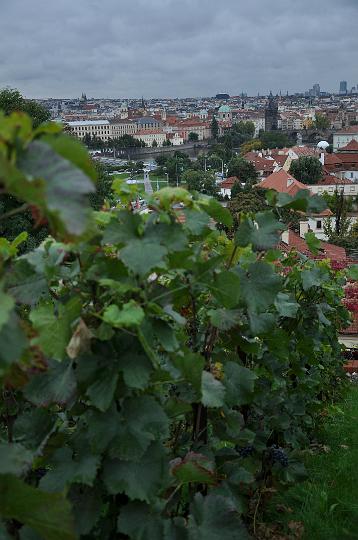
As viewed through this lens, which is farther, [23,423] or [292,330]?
[292,330]

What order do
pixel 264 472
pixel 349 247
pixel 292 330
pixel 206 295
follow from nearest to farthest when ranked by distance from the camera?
pixel 206 295 → pixel 264 472 → pixel 292 330 → pixel 349 247

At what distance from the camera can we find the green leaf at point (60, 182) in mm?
706

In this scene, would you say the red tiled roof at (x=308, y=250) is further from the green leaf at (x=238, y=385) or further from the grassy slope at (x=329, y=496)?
the grassy slope at (x=329, y=496)

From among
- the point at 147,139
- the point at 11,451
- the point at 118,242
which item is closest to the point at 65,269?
the point at 118,242

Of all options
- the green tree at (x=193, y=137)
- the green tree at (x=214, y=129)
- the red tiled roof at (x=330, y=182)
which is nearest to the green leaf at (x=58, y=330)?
the red tiled roof at (x=330, y=182)

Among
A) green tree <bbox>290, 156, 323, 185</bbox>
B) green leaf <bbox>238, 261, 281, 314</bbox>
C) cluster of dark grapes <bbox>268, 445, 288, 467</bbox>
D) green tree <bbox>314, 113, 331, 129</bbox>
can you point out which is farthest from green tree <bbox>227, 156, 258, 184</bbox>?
green tree <bbox>314, 113, 331, 129</bbox>

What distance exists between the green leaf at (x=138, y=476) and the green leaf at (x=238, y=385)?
18.8 inches

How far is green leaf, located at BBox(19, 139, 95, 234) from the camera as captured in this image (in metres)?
0.71

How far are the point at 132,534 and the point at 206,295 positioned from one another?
74cm

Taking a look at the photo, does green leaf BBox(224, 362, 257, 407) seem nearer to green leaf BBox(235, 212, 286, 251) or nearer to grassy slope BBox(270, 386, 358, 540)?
green leaf BBox(235, 212, 286, 251)

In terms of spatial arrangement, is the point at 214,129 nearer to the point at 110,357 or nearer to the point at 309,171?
the point at 309,171

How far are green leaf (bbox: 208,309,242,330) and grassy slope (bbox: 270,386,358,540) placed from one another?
0.99m

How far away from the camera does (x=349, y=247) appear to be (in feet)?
71.8

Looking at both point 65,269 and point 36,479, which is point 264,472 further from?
point 65,269
